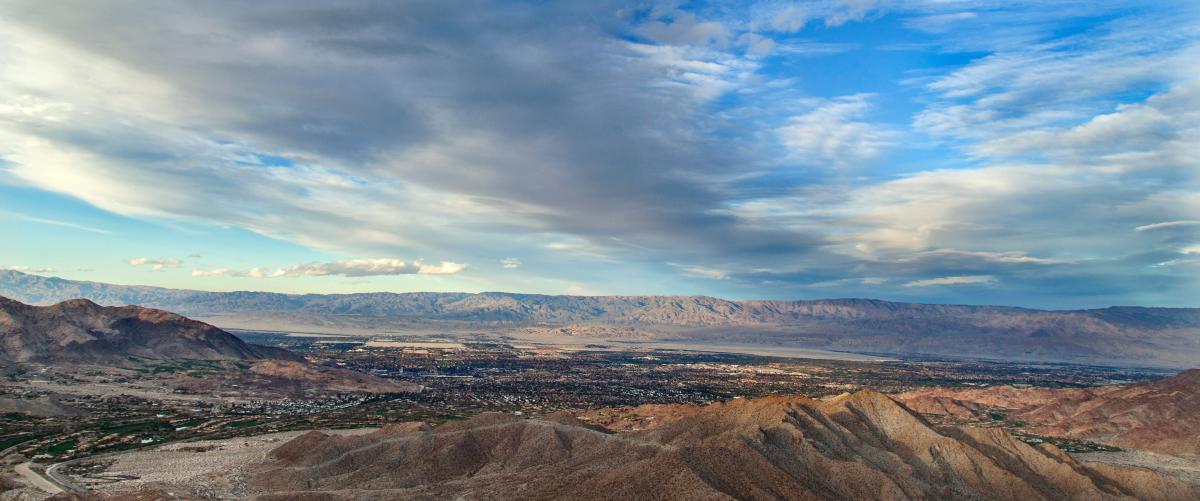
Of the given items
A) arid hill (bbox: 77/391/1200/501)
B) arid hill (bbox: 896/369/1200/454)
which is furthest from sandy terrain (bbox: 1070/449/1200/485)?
arid hill (bbox: 77/391/1200/501)

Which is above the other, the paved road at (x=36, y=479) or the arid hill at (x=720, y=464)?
the arid hill at (x=720, y=464)

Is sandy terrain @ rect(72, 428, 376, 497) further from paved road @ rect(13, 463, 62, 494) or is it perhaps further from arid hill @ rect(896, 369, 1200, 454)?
arid hill @ rect(896, 369, 1200, 454)

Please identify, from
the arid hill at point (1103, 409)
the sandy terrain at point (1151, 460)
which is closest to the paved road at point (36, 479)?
the sandy terrain at point (1151, 460)

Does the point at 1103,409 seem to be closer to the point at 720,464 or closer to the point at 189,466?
the point at 720,464

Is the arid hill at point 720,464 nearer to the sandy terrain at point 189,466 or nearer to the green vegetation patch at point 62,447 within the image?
the sandy terrain at point 189,466

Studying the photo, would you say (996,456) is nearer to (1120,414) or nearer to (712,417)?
(712,417)

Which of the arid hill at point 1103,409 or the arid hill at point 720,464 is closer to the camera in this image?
the arid hill at point 720,464
